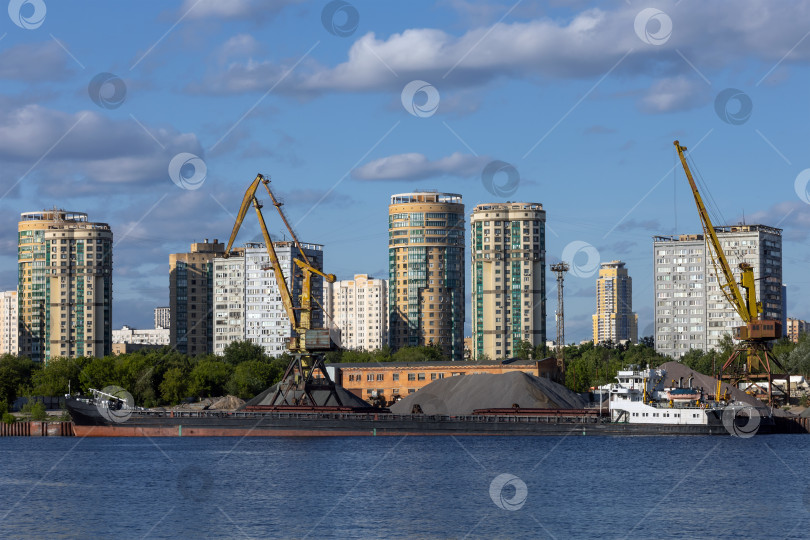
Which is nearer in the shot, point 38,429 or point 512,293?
point 38,429

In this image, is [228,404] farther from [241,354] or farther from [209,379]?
[241,354]

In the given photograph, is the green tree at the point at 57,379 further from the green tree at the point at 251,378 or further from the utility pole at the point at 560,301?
the utility pole at the point at 560,301

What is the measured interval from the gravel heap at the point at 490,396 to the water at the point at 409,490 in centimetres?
2100

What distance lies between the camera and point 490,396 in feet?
380

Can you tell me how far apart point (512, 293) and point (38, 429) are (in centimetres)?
9894

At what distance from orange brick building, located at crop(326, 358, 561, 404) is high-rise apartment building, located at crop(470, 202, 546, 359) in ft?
175

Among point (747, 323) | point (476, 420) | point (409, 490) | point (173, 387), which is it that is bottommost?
point (476, 420)

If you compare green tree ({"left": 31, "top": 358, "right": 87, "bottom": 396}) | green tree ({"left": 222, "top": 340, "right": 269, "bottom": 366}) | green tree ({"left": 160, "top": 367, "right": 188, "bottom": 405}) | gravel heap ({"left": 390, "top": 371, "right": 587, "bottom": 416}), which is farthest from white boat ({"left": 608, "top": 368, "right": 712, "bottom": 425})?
green tree ({"left": 222, "top": 340, "right": 269, "bottom": 366})

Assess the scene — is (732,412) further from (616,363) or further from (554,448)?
(616,363)

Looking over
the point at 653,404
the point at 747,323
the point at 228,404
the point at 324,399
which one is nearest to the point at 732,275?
the point at 747,323

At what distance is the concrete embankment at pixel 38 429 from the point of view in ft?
373

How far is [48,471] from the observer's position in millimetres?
72688

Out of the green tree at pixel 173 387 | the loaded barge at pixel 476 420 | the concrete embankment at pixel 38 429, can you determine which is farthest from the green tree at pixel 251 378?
the loaded barge at pixel 476 420

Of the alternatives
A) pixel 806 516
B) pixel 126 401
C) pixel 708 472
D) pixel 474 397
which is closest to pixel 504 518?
pixel 806 516
